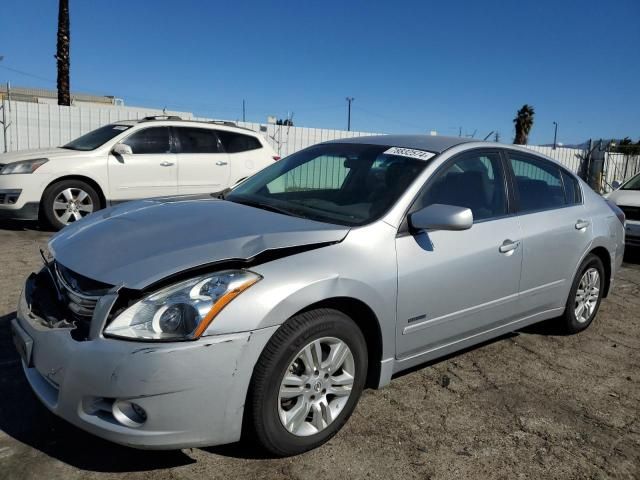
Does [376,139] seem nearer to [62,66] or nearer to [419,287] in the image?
[419,287]

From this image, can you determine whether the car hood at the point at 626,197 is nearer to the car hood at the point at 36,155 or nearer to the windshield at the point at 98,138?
the windshield at the point at 98,138

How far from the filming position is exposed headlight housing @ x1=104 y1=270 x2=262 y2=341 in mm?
2273

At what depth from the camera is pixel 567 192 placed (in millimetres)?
→ 4465

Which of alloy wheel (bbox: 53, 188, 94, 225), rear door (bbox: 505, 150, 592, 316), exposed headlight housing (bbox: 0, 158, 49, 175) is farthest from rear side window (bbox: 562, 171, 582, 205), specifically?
exposed headlight housing (bbox: 0, 158, 49, 175)

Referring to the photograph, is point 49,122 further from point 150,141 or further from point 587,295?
point 587,295

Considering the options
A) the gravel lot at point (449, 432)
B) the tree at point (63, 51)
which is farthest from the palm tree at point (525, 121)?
the gravel lot at point (449, 432)

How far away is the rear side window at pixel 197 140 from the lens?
8875 millimetres

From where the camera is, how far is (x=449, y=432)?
3.01 meters

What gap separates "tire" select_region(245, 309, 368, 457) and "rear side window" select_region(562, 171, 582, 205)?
2.55m

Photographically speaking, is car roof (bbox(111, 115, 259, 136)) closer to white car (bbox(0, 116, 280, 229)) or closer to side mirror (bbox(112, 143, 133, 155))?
white car (bbox(0, 116, 280, 229))

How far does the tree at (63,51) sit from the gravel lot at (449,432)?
13202mm

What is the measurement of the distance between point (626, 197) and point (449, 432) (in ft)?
23.3

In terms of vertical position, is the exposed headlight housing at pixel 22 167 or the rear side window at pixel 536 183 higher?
the rear side window at pixel 536 183

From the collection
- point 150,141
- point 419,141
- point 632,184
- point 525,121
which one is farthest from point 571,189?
point 525,121
